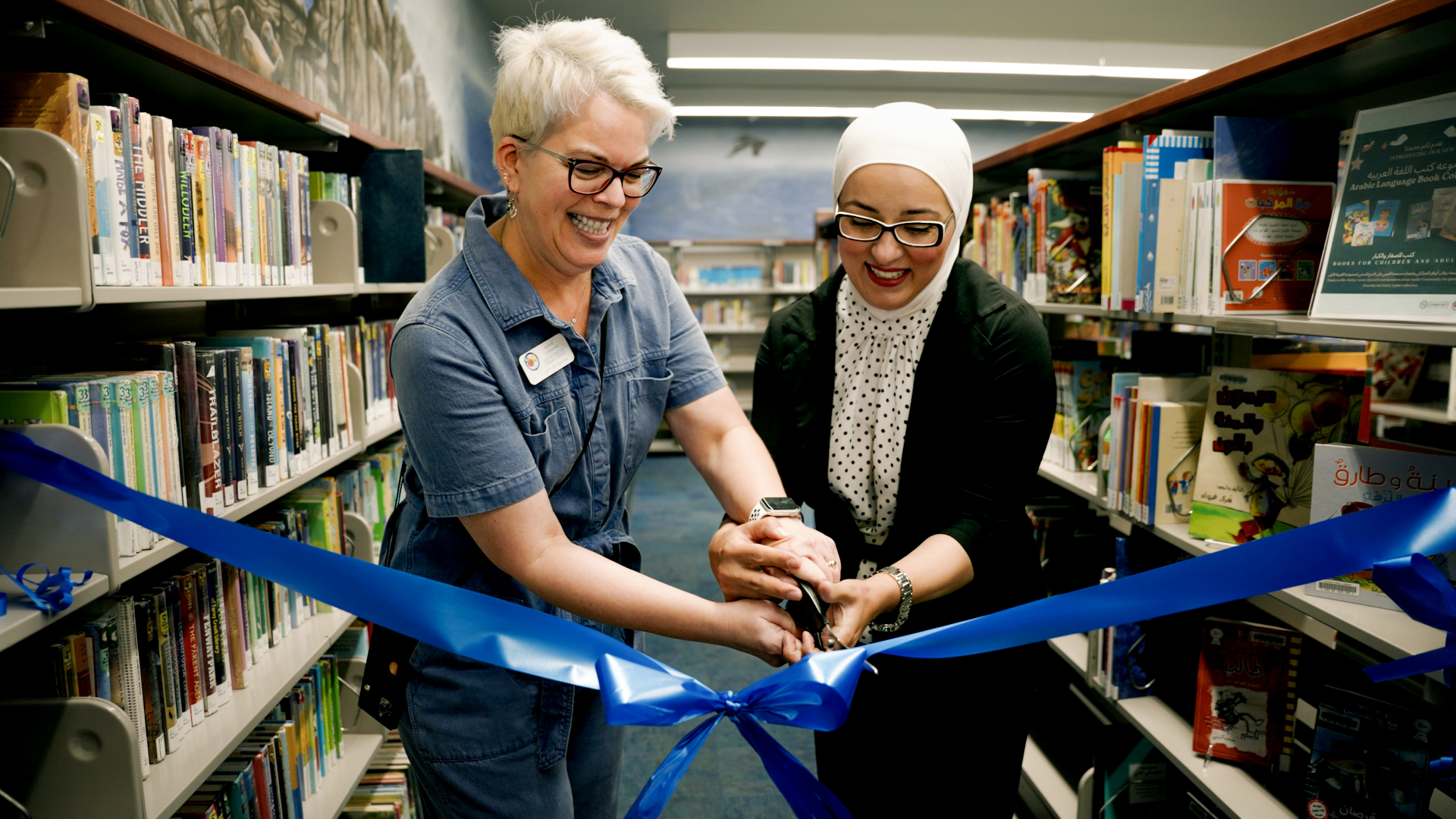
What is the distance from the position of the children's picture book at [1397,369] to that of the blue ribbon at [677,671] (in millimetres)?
4099

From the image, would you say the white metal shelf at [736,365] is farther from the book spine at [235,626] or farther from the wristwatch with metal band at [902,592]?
the wristwatch with metal band at [902,592]

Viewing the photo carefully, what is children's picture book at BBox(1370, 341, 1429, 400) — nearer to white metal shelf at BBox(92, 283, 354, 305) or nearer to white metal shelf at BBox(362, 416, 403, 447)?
white metal shelf at BBox(362, 416, 403, 447)

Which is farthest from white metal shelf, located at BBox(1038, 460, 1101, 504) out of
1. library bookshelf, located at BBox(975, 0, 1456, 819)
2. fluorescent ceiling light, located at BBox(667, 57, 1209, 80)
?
fluorescent ceiling light, located at BBox(667, 57, 1209, 80)

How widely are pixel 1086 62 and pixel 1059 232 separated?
6.29 metres

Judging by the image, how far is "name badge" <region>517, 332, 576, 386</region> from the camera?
4.03 feet

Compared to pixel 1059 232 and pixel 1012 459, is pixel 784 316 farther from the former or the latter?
pixel 1059 232

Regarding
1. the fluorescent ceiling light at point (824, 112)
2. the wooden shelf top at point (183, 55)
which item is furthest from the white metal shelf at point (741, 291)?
the wooden shelf top at point (183, 55)

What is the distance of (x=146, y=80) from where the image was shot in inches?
63.0

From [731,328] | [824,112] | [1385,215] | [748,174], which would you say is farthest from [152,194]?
[748,174]

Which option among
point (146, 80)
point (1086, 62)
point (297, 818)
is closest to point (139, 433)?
point (146, 80)

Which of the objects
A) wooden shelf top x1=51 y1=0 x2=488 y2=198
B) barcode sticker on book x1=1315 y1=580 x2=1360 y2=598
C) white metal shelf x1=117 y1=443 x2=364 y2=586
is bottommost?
barcode sticker on book x1=1315 y1=580 x2=1360 y2=598

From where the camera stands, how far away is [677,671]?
1.03m

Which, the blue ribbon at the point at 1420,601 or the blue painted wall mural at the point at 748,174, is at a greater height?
the blue painted wall mural at the point at 748,174

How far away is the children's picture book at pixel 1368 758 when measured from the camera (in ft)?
4.90
